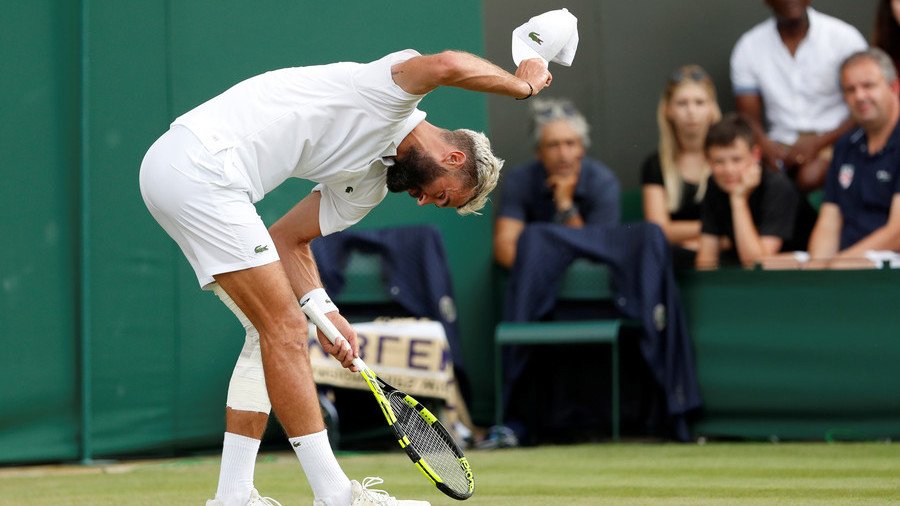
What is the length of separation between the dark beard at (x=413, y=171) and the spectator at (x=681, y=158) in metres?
4.32

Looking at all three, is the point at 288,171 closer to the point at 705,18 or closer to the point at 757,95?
the point at 757,95

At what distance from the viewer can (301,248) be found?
5504 mm

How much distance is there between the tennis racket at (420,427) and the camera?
→ 5.10 m

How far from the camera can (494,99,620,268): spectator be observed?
30.6ft

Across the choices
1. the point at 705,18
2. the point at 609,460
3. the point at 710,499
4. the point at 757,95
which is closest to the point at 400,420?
the point at 710,499

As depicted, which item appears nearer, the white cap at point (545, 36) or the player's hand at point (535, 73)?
the player's hand at point (535, 73)

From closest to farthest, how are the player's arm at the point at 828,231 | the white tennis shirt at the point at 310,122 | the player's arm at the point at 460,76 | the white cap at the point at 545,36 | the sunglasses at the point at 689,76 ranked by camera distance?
the player's arm at the point at 460,76, the white tennis shirt at the point at 310,122, the white cap at the point at 545,36, the player's arm at the point at 828,231, the sunglasses at the point at 689,76

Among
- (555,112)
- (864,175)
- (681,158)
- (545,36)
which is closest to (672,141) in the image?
(681,158)

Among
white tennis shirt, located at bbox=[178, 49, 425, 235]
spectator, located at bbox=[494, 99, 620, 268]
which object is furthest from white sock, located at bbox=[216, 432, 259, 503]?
spectator, located at bbox=[494, 99, 620, 268]

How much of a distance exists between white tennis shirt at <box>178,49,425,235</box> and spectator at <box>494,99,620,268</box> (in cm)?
411

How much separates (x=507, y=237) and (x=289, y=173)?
4.29 m

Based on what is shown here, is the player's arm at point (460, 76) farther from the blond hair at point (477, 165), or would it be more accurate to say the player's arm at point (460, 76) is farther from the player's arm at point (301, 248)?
the player's arm at point (301, 248)

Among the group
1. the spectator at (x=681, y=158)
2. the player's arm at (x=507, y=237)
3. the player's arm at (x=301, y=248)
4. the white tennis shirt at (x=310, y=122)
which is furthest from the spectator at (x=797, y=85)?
the white tennis shirt at (x=310, y=122)

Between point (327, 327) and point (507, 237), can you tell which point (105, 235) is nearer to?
point (507, 237)
